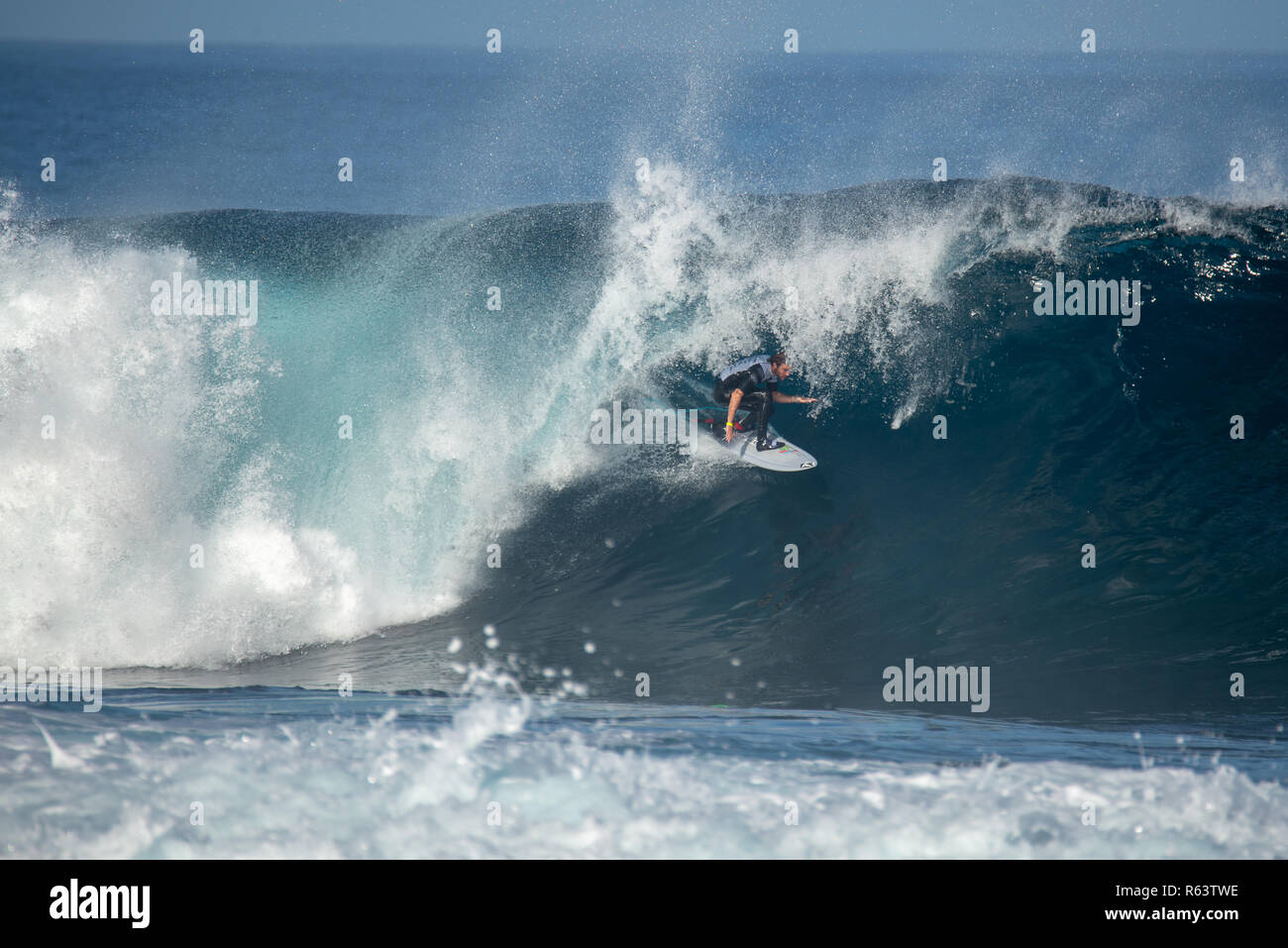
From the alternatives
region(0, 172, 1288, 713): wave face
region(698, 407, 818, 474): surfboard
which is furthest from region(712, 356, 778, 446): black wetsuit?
region(0, 172, 1288, 713): wave face

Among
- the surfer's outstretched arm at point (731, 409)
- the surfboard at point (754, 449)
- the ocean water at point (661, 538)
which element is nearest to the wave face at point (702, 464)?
the ocean water at point (661, 538)

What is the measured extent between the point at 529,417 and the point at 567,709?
5.02m

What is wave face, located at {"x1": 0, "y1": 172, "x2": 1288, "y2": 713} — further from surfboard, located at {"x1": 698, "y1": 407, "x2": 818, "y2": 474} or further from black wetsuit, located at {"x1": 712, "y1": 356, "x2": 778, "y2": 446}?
black wetsuit, located at {"x1": 712, "y1": 356, "x2": 778, "y2": 446}

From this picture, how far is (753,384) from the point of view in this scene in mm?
10320

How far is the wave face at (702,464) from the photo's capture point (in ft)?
28.8

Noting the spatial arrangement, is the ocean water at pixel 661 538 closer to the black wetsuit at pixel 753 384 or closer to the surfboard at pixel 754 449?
the surfboard at pixel 754 449

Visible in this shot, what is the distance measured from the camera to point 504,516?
10.6m

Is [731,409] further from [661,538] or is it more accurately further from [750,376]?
[661,538]

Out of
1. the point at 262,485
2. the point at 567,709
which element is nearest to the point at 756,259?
the point at 262,485

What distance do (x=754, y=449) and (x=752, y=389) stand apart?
2.25 feet

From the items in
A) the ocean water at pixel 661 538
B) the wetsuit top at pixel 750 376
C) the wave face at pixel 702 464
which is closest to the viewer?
the ocean water at pixel 661 538

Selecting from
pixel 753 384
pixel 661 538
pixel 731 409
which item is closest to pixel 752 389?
pixel 753 384

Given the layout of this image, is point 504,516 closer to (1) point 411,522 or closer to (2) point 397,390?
(1) point 411,522

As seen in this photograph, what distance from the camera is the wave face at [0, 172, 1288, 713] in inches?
346
